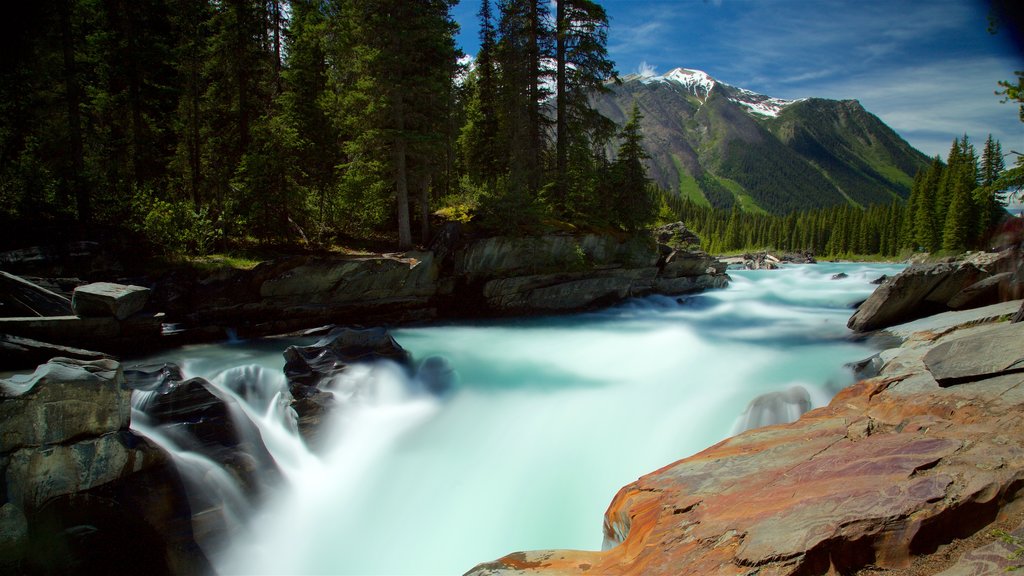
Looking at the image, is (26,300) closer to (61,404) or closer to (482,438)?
(61,404)

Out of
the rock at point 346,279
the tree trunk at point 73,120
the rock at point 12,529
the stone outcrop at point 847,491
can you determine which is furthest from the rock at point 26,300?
the stone outcrop at point 847,491

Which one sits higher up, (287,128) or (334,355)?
(287,128)

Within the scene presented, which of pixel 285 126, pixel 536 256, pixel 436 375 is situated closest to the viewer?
pixel 436 375

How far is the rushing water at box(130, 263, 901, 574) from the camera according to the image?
7086mm

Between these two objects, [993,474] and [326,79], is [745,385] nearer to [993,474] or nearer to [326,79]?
[993,474]

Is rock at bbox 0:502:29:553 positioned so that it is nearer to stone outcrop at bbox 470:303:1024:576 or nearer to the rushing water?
the rushing water

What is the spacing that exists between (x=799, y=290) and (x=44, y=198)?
3722 centimetres

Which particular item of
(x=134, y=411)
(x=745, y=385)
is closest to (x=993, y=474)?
(x=745, y=385)

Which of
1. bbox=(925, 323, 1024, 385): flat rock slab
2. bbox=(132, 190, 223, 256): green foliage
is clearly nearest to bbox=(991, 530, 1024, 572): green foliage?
bbox=(925, 323, 1024, 385): flat rock slab

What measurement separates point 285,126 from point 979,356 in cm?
1973

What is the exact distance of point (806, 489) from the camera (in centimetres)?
386

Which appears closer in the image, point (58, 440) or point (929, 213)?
point (58, 440)

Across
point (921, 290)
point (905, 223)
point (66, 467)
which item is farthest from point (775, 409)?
point (905, 223)

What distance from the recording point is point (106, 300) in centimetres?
1124
